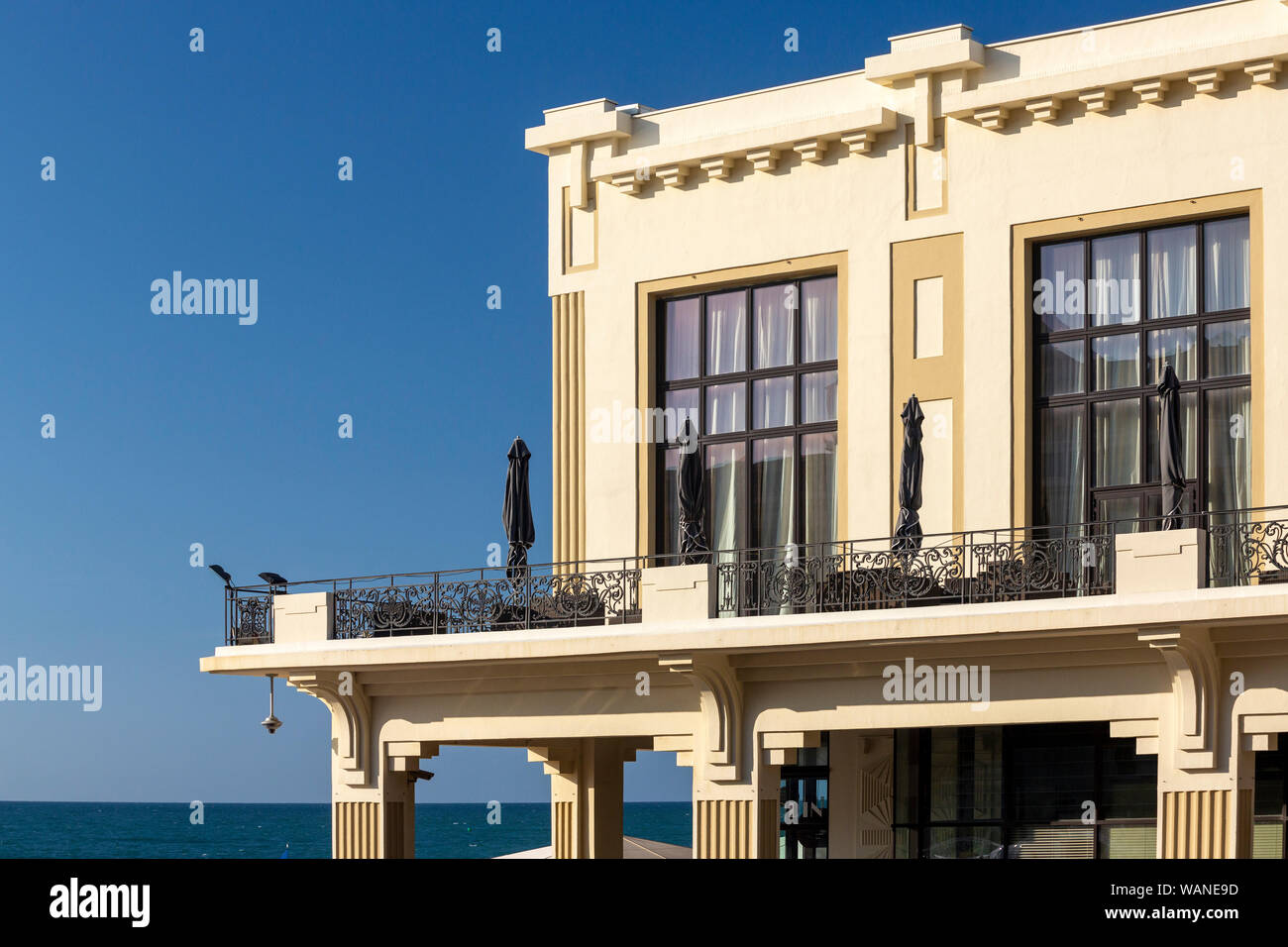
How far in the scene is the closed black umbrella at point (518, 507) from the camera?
2100 cm

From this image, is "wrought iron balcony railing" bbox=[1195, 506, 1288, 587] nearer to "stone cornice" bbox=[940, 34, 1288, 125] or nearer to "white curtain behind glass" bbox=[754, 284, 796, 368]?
"stone cornice" bbox=[940, 34, 1288, 125]

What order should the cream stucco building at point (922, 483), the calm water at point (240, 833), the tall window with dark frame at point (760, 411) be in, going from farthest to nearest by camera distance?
the calm water at point (240, 833) < the tall window with dark frame at point (760, 411) < the cream stucco building at point (922, 483)

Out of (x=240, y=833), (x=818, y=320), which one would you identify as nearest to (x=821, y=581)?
(x=818, y=320)

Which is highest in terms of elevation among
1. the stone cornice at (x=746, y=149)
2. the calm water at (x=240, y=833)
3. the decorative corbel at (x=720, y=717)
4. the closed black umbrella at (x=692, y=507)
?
the stone cornice at (x=746, y=149)

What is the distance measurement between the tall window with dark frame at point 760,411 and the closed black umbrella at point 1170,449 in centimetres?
462

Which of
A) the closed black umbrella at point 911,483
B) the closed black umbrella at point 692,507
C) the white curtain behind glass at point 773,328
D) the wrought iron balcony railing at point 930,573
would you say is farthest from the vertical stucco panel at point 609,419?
the closed black umbrella at point 911,483

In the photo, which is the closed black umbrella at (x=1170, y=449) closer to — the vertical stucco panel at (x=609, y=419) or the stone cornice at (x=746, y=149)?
the stone cornice at (x=746, y=149)

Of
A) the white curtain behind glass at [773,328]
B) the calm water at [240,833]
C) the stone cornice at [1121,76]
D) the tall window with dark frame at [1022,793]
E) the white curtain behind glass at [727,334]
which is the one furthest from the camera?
the calm water at [240,833]

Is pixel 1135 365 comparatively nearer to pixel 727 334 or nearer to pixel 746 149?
pixel 727 334

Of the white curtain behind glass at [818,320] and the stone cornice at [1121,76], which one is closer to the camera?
the stone cornice at [1121,76]

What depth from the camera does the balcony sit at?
16594 mm

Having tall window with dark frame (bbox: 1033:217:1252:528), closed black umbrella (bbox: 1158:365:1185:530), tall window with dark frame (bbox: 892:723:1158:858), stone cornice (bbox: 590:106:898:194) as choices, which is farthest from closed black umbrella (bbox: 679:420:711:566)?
closed black umbrella (bbox: 1158:365:1185:530)
